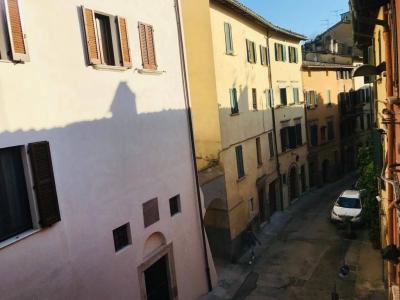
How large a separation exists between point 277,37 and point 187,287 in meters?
19.8

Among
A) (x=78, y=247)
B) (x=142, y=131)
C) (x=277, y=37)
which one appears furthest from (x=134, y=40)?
(x=277, y=37)

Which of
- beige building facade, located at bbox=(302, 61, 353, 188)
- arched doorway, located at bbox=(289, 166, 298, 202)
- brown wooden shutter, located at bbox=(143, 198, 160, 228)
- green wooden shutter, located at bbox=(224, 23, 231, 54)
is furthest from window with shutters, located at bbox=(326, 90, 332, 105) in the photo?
brown wooden shutter, located at bbox=(143, 198, 160, 228)

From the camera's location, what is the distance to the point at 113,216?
1116 centimetres

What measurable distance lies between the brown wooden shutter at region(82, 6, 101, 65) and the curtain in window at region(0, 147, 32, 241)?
3125 millimetres

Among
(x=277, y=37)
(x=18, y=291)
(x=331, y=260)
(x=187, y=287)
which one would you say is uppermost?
(x=277, y=37)

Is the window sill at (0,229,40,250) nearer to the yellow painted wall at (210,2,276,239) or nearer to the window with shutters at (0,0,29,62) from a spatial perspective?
the window with shutters at (0,0,29,62)

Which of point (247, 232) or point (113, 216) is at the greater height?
point (113, 216)

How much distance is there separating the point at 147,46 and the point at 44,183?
572 centimetres

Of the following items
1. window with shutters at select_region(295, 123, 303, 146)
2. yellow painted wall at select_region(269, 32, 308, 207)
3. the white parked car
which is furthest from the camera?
window with shutters at select_region(295, 123, 303, 146)

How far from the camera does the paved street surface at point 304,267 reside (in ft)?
52.9

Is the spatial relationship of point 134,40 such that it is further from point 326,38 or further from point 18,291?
point 326,38

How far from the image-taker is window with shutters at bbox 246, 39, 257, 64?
23.4m

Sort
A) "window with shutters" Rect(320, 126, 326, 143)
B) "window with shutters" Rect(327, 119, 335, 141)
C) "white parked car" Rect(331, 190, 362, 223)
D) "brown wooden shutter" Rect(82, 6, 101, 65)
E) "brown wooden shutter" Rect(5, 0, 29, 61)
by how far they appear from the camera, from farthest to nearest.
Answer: "window with shutters" Rect(327, 119, 335, 141) → "window with shutters" Rect(320, 126, 326, 143) → "white parked car" Rect(331, 190, 362, 223) → "brown wooden shutter" Rect(82, 6, 101, 65) → "brown wooden shutter" Rect(5, 0, 29, 61)

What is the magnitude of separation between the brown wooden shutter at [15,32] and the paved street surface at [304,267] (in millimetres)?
11244
